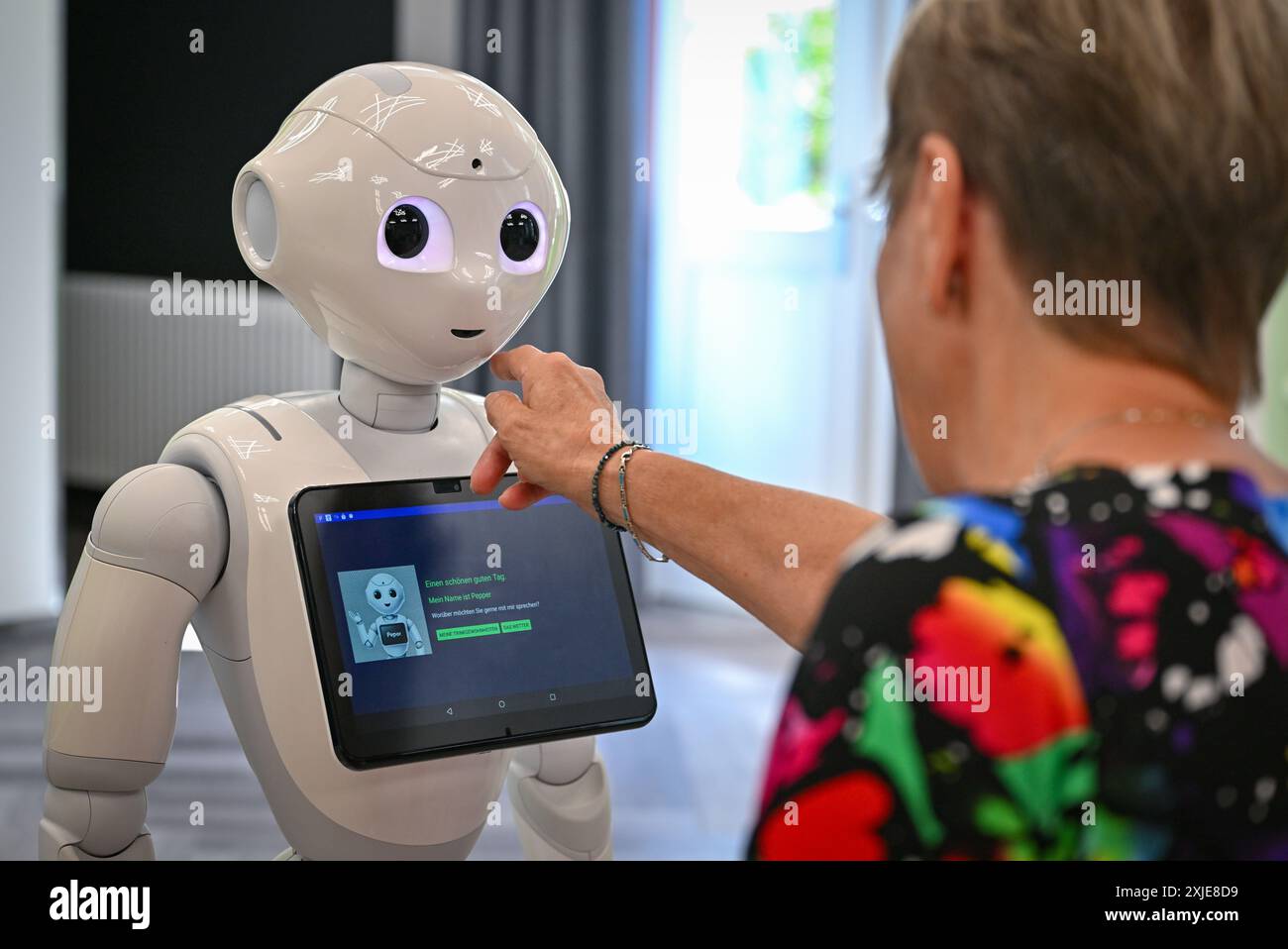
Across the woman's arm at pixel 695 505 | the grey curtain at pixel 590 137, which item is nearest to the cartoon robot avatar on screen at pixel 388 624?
the woman's arm at pixel 695 505

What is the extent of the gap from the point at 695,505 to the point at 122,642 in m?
0.45

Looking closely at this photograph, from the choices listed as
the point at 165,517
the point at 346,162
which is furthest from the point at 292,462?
the point at 346,162

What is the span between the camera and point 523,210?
3.44ft

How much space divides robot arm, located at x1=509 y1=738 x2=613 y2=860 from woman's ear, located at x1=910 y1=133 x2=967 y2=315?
72cm

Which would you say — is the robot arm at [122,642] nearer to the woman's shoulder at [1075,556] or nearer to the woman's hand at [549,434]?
the woman's hand at [549,434]

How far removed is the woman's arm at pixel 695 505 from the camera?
992mm

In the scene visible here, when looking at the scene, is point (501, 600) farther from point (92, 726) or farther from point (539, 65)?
point (539, 65)

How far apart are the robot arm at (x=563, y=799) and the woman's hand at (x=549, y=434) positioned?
0.29m

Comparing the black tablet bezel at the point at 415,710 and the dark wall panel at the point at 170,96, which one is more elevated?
the dark wall panel at the point at 170,96

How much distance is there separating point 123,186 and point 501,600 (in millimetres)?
3751

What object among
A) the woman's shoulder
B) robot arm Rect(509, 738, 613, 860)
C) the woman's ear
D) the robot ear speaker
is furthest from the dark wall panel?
the woman's shoulder

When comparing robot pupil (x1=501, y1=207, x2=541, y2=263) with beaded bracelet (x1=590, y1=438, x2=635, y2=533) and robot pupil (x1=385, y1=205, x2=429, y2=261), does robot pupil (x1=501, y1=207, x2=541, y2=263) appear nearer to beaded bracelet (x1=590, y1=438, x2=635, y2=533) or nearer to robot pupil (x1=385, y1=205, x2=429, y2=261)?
robot pupil (x1=385, y1=205, x2=429, y2=261)

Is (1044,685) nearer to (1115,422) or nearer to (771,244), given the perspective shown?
(1115,422)

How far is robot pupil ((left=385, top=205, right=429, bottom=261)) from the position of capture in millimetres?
995
